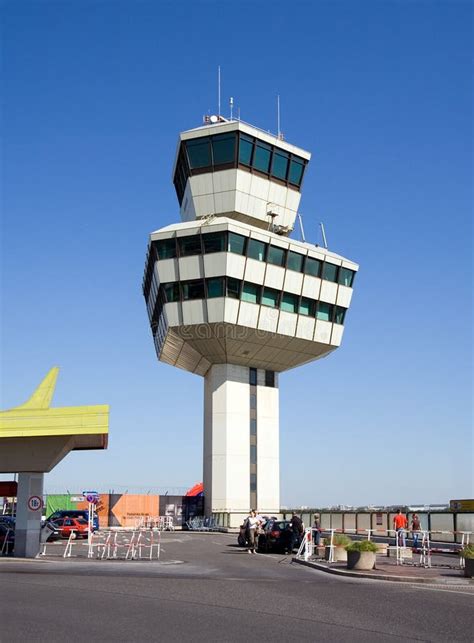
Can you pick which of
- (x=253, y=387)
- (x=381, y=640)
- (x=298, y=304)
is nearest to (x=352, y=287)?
(x=298, y=304)

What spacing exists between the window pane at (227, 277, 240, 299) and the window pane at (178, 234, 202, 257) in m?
3.12

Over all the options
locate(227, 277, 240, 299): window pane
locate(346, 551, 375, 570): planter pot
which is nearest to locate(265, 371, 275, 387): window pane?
locate(227, 277, 240, 299): window pane

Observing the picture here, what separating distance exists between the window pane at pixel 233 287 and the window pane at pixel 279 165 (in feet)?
36.9

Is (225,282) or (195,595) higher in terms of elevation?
(225,282)

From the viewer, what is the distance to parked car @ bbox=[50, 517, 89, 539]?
148ft

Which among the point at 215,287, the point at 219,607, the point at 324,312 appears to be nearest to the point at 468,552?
the point at 219,607

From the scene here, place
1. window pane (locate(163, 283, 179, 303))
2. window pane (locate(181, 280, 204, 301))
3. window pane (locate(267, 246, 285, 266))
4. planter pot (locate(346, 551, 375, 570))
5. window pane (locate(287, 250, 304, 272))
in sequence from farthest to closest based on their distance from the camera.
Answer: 1. window pane (locate(287, 250, 304, 272))
2. window pane (locate(267, 246, 285, 266))
3. window pane (locate(163, 283, 179, 303))
4. window pane (locate(181, 280, 204, 301))
5. planter pot (locate(346, 551, 375, 570))

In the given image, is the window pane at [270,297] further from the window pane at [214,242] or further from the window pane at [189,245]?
the window pane at [189,245]

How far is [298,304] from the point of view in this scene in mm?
58719

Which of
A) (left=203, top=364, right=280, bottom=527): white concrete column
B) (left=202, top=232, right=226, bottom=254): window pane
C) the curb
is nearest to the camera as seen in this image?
the curb

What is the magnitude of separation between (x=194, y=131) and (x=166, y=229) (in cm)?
868

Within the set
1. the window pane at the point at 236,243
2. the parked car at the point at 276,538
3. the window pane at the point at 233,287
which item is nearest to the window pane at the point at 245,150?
the window pane at the point at 236,243

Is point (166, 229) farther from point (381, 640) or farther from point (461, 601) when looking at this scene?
point (381, 640)

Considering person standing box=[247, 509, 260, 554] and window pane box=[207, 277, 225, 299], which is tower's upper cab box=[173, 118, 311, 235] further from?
person standing box=[247, 509, 260, 554]
